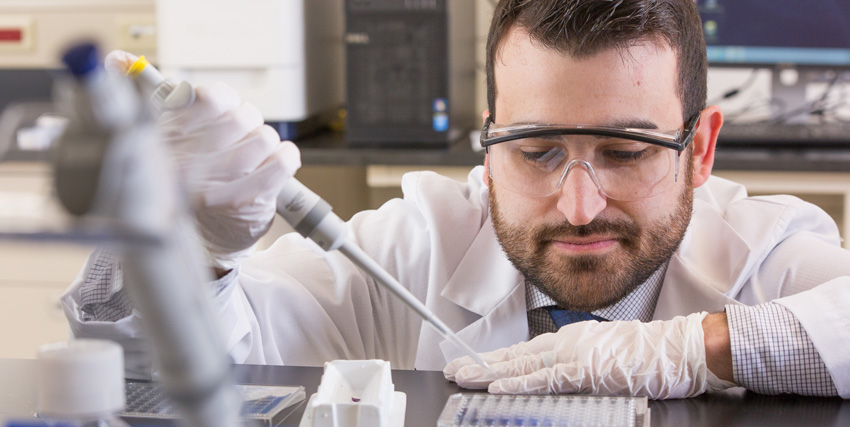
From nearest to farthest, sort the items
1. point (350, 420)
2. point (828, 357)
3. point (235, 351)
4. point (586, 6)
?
point (350, 420), point (828, 357), point (235, 351), point (586, 6)

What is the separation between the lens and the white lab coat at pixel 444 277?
4.21 ft

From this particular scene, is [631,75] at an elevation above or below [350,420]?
above

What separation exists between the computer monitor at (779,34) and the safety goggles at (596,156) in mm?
1365

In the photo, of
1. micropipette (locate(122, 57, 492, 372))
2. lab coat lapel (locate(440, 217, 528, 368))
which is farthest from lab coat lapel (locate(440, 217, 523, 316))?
micropipette (locate(122, 57, 492, 372))

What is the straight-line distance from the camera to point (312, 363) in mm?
1341

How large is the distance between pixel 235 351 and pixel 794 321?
700 millimetres

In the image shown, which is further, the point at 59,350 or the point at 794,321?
the point at 794,321

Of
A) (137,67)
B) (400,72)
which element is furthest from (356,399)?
(400,72)

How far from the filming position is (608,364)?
98 centimetres

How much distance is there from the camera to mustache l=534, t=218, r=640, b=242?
123 cm

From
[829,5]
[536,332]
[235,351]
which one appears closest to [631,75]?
[536,332]

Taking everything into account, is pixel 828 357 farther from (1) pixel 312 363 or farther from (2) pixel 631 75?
(1) pixel 312 363

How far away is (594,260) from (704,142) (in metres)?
0.34

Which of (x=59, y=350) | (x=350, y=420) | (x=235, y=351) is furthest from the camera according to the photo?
(x=235, y=351)
